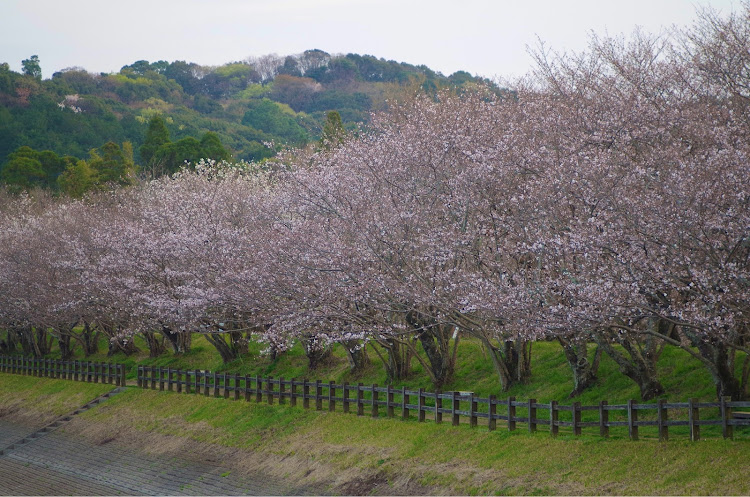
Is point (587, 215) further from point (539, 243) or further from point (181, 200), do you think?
point (181, 200)

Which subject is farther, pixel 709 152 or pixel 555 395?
pixel 555 395

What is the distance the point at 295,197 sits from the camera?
1094 inches

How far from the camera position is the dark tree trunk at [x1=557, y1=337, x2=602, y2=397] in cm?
2133

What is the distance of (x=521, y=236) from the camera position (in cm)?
1920

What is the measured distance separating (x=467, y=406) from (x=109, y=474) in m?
11.7

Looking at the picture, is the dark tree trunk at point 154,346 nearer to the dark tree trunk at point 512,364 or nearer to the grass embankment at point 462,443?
the grass embankment at point 462,443

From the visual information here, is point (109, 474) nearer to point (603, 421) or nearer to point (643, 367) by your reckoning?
point (603, 421)

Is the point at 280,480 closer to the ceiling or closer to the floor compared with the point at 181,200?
closer to the floor

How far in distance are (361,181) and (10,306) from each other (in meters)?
24.8

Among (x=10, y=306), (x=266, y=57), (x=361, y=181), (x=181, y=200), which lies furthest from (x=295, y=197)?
(x=266, y=57)

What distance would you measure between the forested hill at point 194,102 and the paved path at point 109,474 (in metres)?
36.2

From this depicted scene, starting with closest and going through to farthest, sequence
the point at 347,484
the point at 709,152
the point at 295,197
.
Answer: the point at 709,152
the point at 347,484
the point at 295,197

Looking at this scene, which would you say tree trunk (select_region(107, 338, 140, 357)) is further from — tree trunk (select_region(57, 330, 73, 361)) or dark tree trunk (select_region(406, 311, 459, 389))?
dark tree trunk (select_region(406, 311, 459, 389))

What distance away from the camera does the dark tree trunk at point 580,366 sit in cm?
2133
